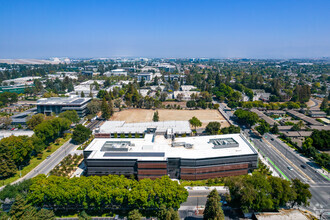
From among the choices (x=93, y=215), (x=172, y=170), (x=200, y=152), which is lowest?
(x=93, y=215)

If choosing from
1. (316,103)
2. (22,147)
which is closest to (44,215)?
(22,147)

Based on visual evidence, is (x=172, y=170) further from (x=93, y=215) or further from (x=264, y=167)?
(x=264, y=167)

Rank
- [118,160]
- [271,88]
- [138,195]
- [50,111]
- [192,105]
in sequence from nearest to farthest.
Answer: [138,195]
[118,160]
[50,111]
[192,105]
[271,88]

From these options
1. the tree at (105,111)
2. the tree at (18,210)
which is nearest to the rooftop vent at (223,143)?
the tree at (18,210)

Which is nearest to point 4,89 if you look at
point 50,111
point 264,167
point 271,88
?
point 50,111

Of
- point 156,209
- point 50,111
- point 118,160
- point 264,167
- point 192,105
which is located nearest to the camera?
point 156,209

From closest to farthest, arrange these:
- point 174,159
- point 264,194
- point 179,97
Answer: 1. point 264,194
2. point 174,159
3. point 179,97

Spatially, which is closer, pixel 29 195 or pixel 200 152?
pixel 29 195

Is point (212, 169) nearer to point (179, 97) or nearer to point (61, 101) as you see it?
point (179, 97)
